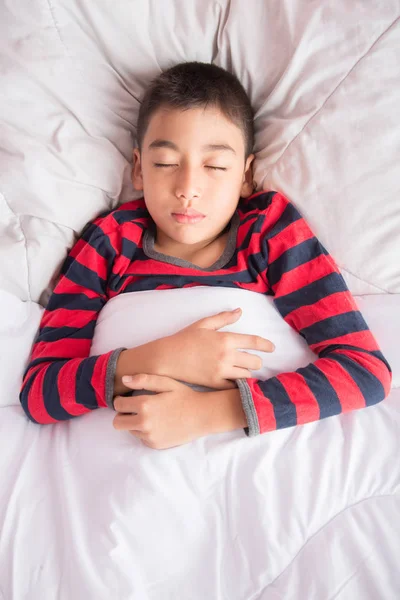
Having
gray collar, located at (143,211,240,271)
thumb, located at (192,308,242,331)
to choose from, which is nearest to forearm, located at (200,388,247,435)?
thumb, located at (192,308,242,331)

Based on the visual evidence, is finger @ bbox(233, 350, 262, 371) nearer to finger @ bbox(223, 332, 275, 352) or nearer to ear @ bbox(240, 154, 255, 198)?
finger @ bbox(223, 332, 275, 352)

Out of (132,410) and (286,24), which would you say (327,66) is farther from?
(132,410)

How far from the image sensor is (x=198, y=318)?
1.00m

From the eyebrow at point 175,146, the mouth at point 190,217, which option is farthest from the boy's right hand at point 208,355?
the eyebrow at point 175,146

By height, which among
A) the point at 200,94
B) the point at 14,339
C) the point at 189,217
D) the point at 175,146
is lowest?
the point at 14,339

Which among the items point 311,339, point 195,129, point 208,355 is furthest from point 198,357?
point 195,129

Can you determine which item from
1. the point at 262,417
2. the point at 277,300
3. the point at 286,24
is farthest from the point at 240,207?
the point at 262,417

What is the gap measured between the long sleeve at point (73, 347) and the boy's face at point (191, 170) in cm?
17

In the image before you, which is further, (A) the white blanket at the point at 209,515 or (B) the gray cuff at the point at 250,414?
(B) the gray cuff at the point at 250,414

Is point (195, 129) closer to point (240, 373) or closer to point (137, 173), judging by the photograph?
point (137, 173)

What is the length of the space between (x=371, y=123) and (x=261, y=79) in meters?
0.28

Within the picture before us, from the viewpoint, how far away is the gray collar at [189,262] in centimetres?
111

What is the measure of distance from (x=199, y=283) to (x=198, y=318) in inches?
4.4

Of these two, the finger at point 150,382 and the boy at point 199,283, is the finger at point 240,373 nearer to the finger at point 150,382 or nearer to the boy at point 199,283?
the boy at point 199,283
